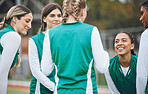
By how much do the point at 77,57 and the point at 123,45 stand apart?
63.6 inches

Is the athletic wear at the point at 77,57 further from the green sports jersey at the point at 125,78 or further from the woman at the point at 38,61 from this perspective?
the green sports jersey at the point at 125,78

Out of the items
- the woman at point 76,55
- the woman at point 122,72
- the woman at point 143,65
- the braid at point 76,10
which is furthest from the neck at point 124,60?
the braid at point 76,10

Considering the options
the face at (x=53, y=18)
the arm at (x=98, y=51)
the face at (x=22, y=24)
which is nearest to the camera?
the arm at (x=98, y=51)

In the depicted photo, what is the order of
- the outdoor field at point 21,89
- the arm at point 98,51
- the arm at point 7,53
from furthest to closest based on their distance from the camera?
the outdoor field at point 21,89
the arm at point 7,53
the arm at point 98,51

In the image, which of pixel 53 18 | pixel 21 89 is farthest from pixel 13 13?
pixel 21 89

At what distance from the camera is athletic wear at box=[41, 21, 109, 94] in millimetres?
2535

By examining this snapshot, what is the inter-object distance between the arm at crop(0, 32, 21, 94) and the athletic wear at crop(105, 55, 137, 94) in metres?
1.46

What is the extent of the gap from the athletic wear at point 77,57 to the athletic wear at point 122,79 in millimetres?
1233

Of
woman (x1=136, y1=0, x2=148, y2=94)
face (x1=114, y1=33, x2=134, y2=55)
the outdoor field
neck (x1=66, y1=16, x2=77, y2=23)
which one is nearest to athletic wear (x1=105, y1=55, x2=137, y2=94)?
face (x1=114, y1=33, x2=134, y2=55)

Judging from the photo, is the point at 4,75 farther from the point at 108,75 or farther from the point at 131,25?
the point at 131,25

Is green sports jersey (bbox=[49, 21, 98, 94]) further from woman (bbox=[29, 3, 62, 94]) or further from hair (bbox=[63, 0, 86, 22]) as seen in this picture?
woman (bbox=[29, 3, 62, 94])

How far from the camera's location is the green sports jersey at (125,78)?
146 inches

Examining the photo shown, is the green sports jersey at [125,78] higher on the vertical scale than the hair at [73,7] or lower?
lower

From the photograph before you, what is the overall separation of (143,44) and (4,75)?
59.6 inches
